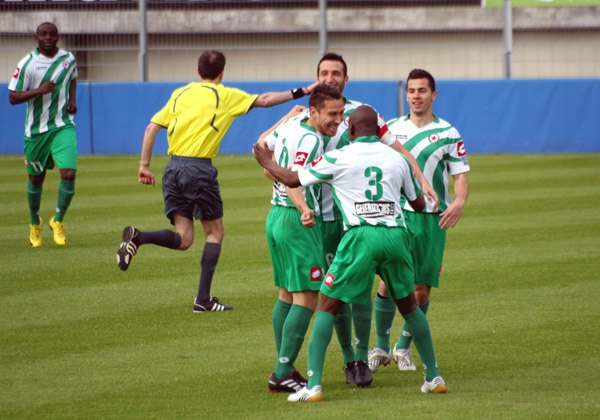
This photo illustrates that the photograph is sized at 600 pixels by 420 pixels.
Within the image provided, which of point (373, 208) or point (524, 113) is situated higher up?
point (524, 113)

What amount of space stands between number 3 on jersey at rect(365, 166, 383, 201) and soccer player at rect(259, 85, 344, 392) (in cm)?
37

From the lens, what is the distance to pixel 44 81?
37.5 feet

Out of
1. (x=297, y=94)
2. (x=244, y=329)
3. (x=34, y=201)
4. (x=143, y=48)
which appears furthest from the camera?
(x=143, y=48)

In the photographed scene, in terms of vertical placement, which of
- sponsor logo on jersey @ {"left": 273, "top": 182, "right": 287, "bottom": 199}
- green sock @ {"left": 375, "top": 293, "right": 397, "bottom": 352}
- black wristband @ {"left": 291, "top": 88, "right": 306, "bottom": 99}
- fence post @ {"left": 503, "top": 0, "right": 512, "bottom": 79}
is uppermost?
fence post @ {"left": 503, "top": 0, "right": 512, "bottom": 79}

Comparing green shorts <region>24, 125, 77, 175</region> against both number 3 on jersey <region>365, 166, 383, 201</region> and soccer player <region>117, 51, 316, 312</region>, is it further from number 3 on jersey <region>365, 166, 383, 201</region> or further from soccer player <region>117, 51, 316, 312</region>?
number 3 on jersey <region>365, 166, 383, 201</region>

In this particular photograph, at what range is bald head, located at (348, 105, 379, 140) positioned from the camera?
541 cm

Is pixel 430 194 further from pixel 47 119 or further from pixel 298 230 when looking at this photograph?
pixel 47 119

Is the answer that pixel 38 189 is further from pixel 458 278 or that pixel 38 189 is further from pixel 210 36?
pixel 210 36

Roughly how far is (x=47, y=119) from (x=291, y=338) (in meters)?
6.85

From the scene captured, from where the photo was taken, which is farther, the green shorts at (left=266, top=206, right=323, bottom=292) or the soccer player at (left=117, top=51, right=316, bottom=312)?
the soccer player at (left=117, top=51, right=316, bottom=312)

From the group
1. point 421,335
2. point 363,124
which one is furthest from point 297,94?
point 421,335

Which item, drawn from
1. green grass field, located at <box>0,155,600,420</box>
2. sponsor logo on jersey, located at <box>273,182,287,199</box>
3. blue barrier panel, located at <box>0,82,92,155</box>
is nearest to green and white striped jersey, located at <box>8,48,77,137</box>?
green grass field, located at <box>0,155,600,420</box>

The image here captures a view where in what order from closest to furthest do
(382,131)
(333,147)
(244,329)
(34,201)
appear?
(382,131)
(333,147)
(244,329)
(34,201)

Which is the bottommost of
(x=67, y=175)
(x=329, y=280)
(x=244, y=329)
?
(x=244, y=329)
